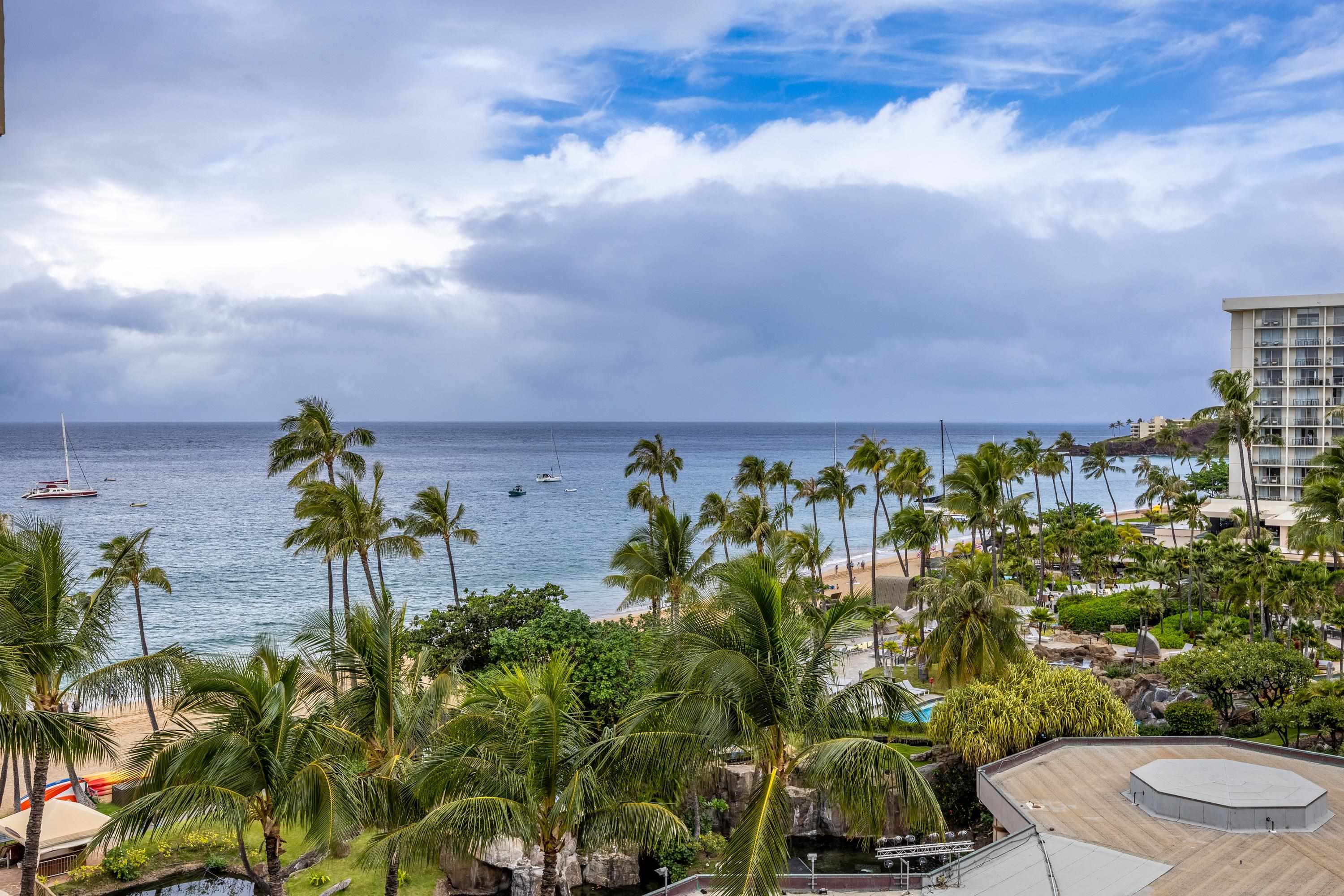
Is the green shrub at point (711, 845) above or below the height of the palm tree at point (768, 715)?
below

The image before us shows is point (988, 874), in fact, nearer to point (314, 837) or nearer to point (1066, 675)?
point (1066, 675)

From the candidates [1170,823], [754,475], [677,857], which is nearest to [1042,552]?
[754,475]

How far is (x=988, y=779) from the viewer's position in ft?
70.2

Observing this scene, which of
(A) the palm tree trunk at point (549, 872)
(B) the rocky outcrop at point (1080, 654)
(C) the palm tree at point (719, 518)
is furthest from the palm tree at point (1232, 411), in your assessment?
(A) the palm tree trunk at point (549, 872)

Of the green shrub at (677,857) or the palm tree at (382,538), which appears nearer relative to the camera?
the green shrub at (677,857)

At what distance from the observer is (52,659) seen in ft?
50.7

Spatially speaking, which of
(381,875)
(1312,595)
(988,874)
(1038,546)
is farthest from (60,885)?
(1038,546)

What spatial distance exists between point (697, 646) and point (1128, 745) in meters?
16.1

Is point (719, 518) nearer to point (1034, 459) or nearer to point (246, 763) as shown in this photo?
point (246, 763)

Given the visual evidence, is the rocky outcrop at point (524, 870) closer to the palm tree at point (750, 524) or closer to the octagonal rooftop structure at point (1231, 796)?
the octagonal rooftop structure at point (1231, 796)

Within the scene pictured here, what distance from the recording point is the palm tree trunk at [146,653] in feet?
55.8

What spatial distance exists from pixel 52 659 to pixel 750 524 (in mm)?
30317

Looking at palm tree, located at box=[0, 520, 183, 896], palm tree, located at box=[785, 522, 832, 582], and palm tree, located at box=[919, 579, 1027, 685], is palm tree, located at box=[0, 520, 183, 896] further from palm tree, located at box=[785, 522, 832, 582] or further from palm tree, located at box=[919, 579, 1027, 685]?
palm tree, located at box=[785, 522, 832, 582]

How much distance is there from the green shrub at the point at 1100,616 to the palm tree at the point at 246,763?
1585 inches
